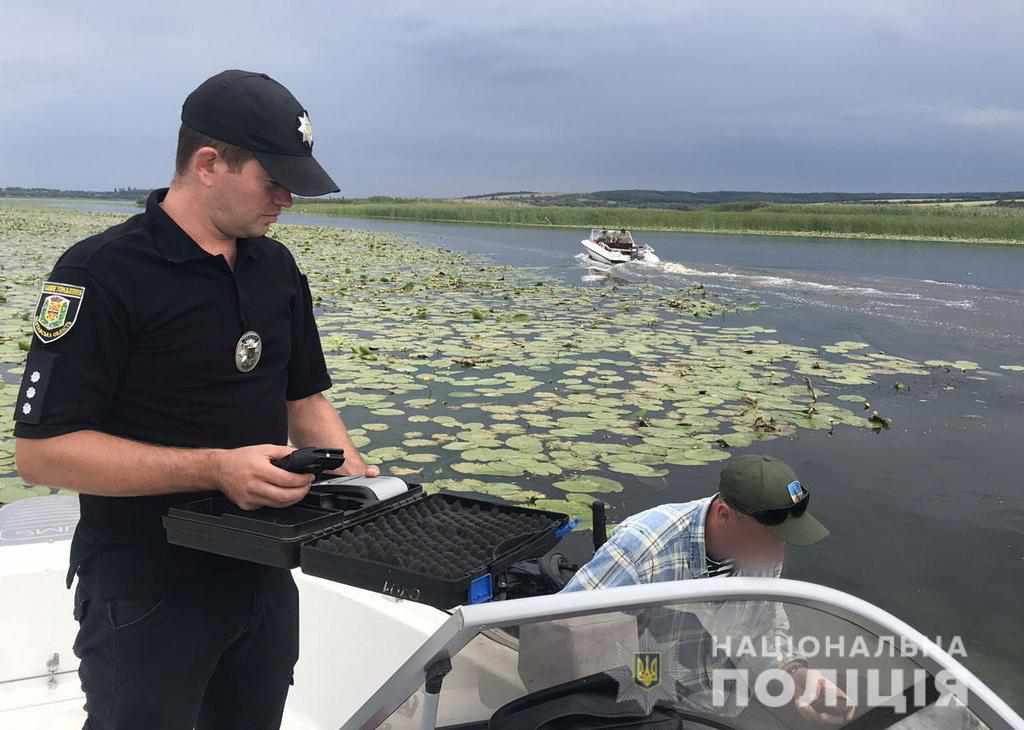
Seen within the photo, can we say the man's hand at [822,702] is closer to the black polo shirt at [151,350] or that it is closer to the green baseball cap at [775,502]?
the green baseball cap at [775,502]

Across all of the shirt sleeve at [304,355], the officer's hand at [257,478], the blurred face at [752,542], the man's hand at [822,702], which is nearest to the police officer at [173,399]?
the officer's hand at [257,478]

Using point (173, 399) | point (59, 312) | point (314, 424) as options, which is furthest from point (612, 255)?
point (59, 312)

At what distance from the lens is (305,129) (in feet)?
3.84

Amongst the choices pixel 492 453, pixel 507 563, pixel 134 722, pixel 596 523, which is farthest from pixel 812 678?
pixel 492 453

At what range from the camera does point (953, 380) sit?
7.57 meters

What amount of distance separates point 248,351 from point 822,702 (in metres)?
0.98

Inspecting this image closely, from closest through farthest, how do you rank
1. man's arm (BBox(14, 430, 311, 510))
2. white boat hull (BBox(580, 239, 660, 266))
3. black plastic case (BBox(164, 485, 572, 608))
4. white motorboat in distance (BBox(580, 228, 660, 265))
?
black plastic case (BBox(164, 485, 572, 608))
man's arm (BBox(14, 430, 311, 510))
white boat hull (BBox(580, 239, 660, 266))
white motorboat in distance (BBox(580, 228, 660, 265))

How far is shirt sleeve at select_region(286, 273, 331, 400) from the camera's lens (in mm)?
1404

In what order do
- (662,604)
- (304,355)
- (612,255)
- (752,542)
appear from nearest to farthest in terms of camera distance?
(662,604) < (304,355) < (752,542) < (612,255)

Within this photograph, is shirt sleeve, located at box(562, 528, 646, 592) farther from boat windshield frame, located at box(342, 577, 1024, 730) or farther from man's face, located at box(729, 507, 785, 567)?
boat windshield frame, located at box(342, 577, 1024, 730)

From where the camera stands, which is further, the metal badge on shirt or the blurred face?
the blurred face

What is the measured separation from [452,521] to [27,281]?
11515 millimetres

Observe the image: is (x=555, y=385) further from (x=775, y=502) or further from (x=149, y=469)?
(x=149, y=469)

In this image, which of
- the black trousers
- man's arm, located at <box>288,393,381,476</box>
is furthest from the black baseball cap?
the black trousers
